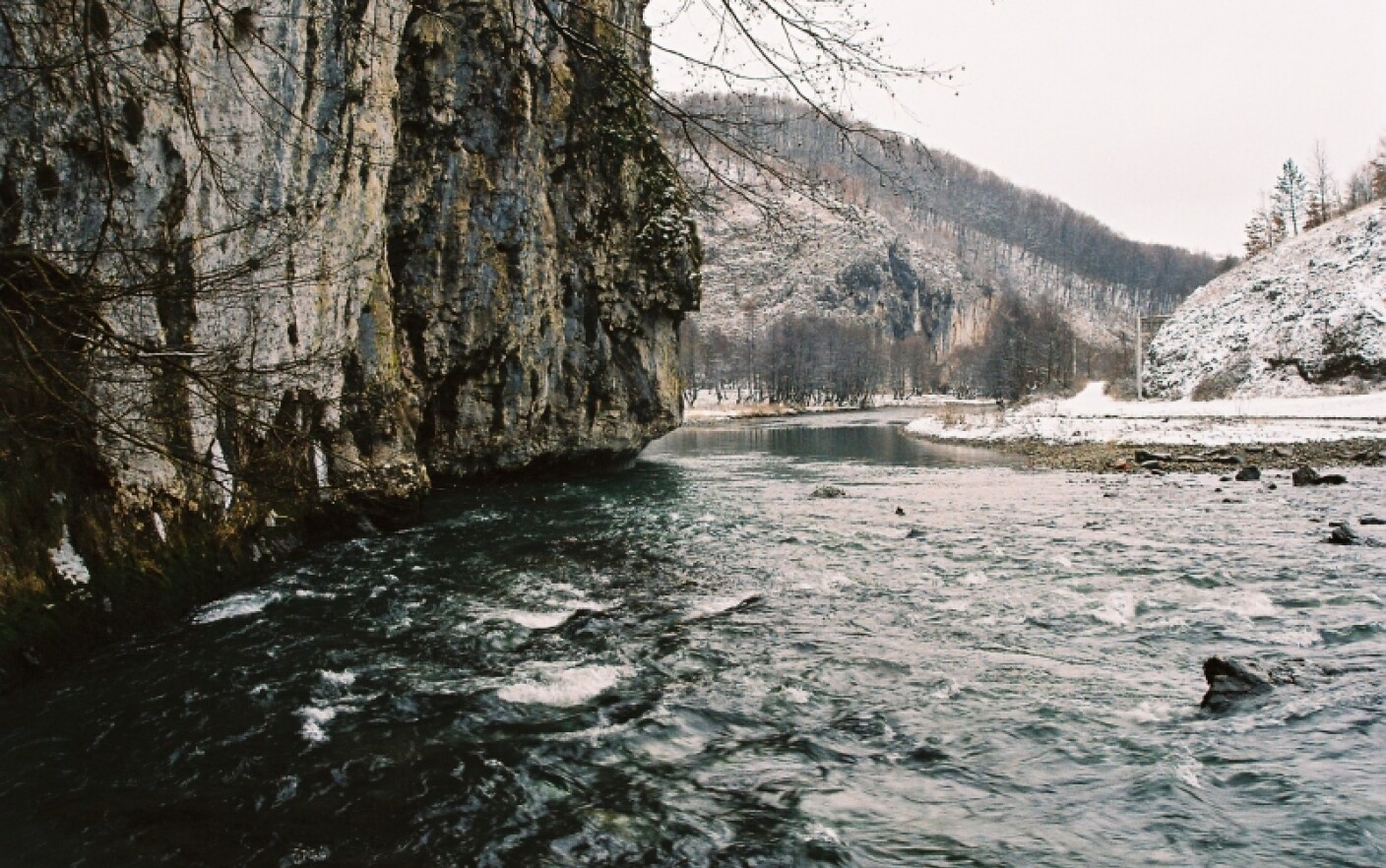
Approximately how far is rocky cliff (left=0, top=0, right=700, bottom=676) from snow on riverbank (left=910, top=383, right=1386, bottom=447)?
2218 cm

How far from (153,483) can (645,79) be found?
8.69m

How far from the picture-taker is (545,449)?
1033 inches

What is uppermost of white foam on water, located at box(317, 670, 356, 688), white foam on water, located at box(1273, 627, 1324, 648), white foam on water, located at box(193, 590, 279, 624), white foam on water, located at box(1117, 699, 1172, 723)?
white foam on water, located at box(193, 590, 279, 624)

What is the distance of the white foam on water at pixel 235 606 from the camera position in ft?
31.0

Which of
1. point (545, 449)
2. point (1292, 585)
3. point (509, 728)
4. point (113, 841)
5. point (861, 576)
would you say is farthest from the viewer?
point (545, 449)

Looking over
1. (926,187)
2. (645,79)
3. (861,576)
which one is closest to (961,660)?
(861,576)

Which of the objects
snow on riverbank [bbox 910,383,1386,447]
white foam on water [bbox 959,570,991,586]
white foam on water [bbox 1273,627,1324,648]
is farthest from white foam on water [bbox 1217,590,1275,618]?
snow on riverbank [bbox 910,383,1386,447]

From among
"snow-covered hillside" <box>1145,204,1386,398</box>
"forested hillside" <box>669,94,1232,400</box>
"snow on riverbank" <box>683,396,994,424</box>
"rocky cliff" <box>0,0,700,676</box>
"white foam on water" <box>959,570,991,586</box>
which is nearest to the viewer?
"forested hillside" <box>669,94,1232,400</box>

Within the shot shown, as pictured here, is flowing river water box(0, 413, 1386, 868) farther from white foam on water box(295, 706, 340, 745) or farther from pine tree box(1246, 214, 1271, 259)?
pine tree box(1246, 214, 1271, 259)

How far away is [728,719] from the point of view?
21.7 ft

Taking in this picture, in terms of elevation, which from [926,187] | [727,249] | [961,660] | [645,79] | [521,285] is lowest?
[961,660]

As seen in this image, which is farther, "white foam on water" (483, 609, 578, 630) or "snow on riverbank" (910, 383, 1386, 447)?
"snow on riverbank" (910, 383, 1386, 447)

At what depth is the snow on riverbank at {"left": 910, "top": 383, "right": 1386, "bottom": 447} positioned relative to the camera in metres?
34.2

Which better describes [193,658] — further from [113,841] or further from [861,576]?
[861,576]
